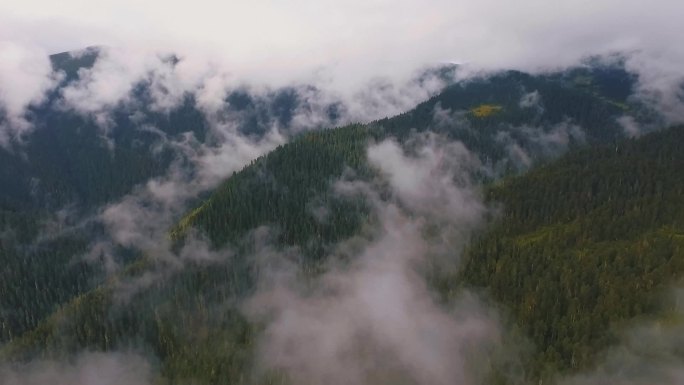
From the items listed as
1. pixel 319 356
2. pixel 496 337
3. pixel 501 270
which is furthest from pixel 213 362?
pixel 501 270

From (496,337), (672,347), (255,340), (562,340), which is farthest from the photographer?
(255,340)

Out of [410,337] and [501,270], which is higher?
[501,270]

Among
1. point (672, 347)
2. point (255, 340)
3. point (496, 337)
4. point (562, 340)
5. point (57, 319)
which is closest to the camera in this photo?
point (672, 347)

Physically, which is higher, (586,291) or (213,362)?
(586,291)

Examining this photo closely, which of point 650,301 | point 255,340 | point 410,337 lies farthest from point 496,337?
point 255,340

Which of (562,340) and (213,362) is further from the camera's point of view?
(213,362)

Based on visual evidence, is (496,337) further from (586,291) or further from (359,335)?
(359,335)

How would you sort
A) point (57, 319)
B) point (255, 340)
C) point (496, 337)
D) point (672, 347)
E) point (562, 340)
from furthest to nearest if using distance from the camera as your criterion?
point (57, 319) < point (255, 340) < point (496, 337) < point (562, 340) < point (672, 347)

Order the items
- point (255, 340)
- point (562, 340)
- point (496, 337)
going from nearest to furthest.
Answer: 1. point (562, 340)
2. point (496, 337)
3. point (255, 340)

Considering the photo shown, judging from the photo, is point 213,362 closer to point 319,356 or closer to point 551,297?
point 319,356
